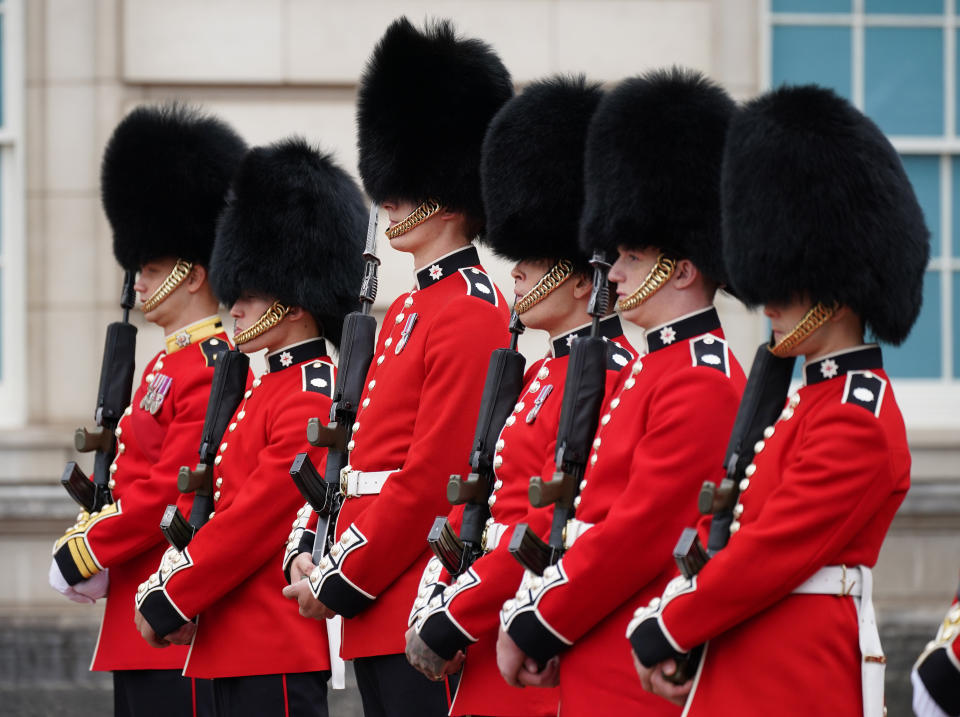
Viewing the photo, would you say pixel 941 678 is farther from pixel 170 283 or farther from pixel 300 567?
pixel 170 283

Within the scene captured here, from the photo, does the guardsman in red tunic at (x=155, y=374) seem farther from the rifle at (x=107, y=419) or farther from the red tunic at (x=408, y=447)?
the red tunic at (x=408, y=447)

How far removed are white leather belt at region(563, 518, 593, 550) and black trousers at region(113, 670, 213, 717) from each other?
6.08 feet

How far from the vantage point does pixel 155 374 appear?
5199 millimetres

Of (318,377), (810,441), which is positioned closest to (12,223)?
(318,377)

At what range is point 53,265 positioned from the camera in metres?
7.74

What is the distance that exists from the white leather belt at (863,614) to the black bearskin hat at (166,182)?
2977 mm

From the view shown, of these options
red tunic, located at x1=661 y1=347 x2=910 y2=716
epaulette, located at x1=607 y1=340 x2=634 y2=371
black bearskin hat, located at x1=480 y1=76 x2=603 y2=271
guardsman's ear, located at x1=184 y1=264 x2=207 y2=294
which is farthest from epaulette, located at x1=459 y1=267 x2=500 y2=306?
guardsman's ear, located at x1=184 y1=264 x2=207 y2=294

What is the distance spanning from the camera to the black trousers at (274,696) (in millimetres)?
4496

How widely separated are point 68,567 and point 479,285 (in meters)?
1.74

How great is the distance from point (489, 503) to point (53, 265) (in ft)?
14.8

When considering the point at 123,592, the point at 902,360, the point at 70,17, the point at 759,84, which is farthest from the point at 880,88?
the point at 123,592

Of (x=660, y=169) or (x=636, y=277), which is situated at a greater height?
(x=660, y=169)

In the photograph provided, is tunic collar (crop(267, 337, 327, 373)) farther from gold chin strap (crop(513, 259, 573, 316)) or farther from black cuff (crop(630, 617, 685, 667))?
black cuff (crop(630, 617, 685, 667))

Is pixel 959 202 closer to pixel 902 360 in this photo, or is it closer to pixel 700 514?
pixel 902 360
